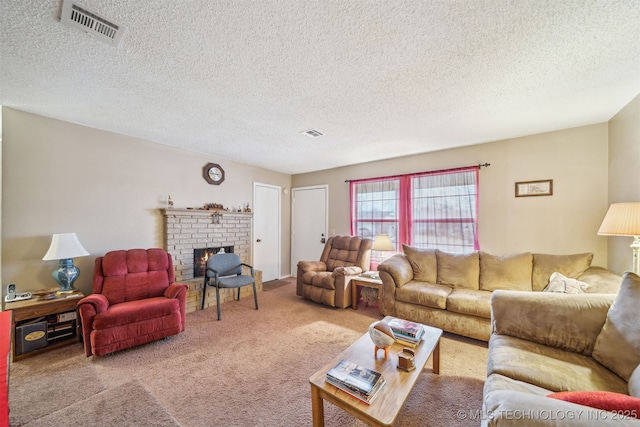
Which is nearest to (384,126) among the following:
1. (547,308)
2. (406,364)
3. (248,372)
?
(547,308)

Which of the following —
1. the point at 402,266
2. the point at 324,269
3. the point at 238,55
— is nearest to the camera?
the point at 238,55

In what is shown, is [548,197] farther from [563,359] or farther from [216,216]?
[216,216]

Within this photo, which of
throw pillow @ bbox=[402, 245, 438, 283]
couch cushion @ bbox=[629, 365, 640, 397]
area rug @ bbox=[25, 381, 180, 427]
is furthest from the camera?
throw pillow @ bbox=[402, 245, 438, 283]

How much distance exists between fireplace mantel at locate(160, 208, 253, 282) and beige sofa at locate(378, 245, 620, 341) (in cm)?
263

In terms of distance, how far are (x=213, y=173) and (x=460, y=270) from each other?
405 centimetres

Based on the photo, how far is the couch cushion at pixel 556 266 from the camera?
2.56 metres

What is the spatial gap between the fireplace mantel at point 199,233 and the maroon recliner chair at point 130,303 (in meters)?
0.55

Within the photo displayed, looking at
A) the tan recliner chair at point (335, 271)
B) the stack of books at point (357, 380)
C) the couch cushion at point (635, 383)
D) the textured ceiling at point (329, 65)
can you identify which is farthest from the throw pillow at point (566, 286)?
the tan recliner chair at point (335, 271)

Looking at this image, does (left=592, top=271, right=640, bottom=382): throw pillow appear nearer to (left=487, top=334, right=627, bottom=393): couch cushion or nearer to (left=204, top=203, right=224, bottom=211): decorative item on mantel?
(left=487, top=334, right=627, bottom=393): couch cushion

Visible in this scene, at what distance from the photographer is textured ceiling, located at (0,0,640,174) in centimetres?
130

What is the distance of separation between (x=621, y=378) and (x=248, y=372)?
2.41 meters

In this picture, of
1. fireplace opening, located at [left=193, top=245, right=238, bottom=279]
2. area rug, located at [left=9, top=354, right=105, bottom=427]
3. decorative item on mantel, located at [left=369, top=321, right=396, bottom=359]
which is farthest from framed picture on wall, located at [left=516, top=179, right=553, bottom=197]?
area rug, located at [left=9, top=354, right=105, bottom=427]

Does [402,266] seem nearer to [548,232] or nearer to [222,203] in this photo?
[548,232]

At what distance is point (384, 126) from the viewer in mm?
2826
